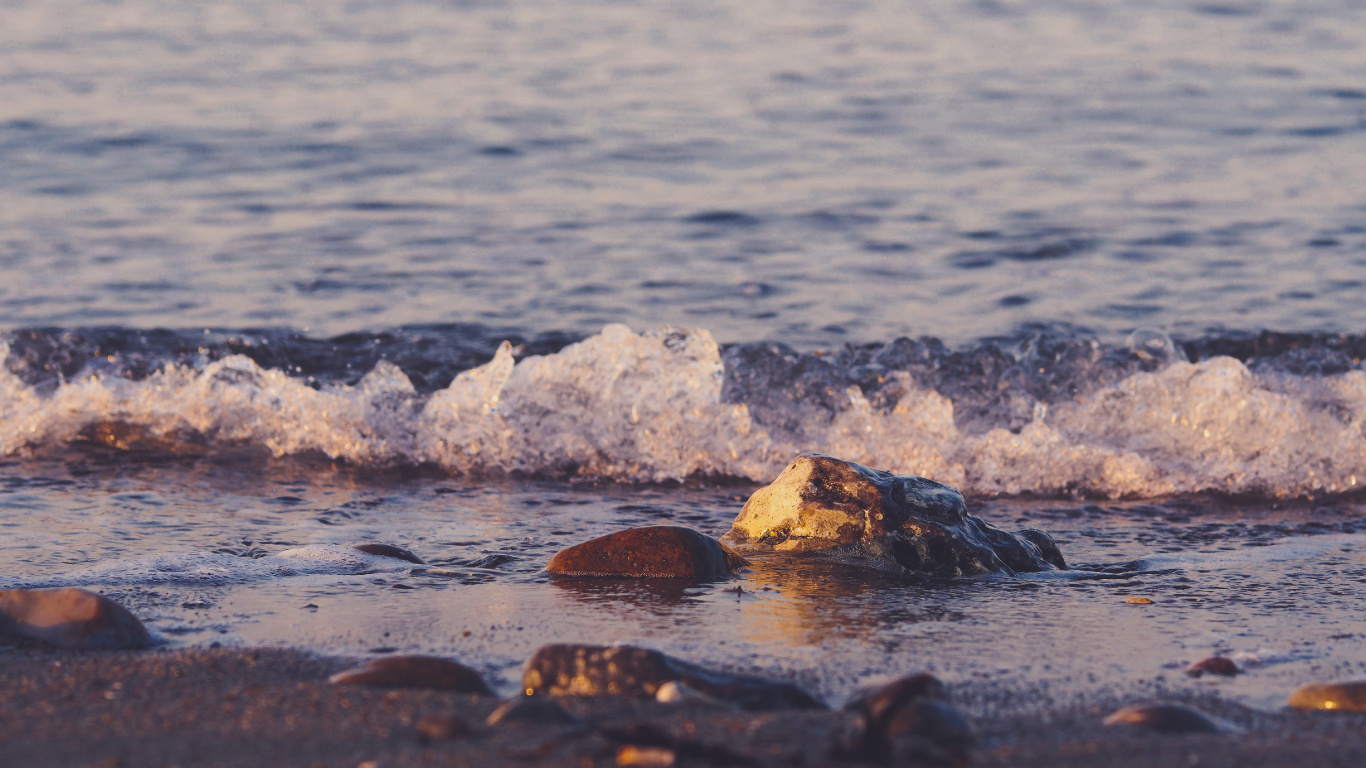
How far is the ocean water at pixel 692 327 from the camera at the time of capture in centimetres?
329

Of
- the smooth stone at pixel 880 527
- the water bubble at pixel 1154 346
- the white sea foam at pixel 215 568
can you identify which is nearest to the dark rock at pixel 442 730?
the white sea foam at pixel 215 568

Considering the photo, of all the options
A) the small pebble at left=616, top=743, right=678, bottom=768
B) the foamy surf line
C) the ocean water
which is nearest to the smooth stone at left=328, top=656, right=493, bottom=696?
the ocean water

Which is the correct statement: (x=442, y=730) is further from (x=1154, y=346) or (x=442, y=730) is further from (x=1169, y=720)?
(x=1154, y=346)

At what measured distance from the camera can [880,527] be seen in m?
3.61

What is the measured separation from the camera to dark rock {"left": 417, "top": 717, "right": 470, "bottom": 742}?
2.25 metres

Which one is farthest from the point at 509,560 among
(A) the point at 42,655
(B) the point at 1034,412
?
(B) the point at 1034,412

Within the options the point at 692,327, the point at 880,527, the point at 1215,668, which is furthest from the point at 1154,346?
the point at 1215,668

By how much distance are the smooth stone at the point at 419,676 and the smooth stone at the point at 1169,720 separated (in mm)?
1088

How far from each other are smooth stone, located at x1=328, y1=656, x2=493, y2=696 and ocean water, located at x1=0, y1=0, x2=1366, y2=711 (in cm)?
16

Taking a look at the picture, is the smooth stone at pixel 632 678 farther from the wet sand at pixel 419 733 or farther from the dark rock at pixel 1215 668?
the dark rock at pixel 1215 668

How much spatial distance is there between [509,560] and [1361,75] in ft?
32.3

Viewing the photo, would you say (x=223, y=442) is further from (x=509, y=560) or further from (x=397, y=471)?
(x=509, y=560)

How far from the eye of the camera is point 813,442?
5.20 metres

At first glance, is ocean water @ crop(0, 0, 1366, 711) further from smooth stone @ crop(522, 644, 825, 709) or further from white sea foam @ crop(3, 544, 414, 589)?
smooth stone @ crop(522, 644, 825, 709)
